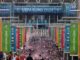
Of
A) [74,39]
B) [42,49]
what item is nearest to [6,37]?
[74,39]

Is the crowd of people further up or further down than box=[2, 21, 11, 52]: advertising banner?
further down

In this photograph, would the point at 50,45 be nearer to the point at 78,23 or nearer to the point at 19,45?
the point at 19,45

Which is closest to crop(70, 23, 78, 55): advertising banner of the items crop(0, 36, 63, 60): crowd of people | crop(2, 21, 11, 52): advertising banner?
crop(2, 21, 11, 52): advertising banner

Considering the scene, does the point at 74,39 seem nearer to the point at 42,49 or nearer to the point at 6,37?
the point at 6,37

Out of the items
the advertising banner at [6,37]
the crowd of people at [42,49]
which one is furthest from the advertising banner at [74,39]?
the crowd of people at [42,49]

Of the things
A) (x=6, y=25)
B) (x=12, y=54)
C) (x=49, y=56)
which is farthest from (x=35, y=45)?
(x=6, y=25)

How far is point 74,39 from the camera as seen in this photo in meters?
11.1

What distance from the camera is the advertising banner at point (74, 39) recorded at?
10943 mm

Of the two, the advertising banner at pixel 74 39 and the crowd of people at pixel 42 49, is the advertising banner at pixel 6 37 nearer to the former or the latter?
the advertising banner at pixel 74 39

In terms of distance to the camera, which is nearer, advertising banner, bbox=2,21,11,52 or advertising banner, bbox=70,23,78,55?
advertising banner, bbox=70,23,78,55

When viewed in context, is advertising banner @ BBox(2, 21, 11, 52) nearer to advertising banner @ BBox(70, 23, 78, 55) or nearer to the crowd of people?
advertising banner @ BBox(70, 23, 78, 55)

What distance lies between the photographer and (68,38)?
11852mm

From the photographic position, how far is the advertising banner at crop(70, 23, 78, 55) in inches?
431

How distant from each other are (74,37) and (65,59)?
3.74 metres
